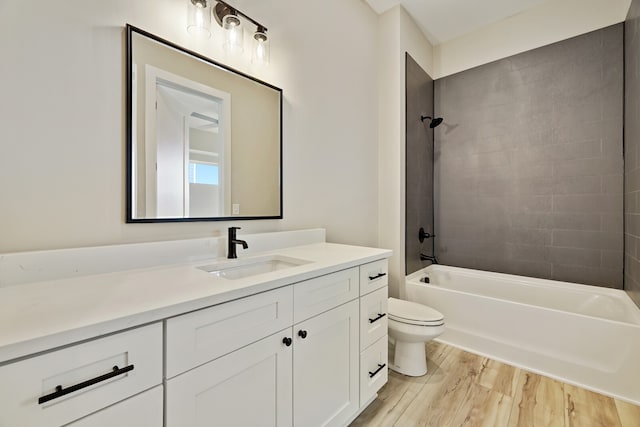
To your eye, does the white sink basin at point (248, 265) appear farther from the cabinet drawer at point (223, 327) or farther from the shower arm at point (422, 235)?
the shower arm at point (422, 235)

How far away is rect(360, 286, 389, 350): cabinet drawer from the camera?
4.57 feet

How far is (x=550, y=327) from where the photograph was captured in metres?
1.87

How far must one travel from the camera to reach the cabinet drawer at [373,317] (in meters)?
1.39

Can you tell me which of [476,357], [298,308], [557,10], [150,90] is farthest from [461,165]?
[150,90]

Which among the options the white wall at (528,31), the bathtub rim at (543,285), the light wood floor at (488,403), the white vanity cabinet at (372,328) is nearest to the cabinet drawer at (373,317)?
the white vanity cabinet at (372,328)

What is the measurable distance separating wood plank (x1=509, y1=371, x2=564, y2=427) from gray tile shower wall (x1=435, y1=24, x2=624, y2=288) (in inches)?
40.9

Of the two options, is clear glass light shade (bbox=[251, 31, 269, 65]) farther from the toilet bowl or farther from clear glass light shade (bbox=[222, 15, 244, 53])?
the toilet bowl

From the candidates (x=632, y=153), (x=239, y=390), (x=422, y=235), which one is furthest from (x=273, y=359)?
(x=632, y=153)

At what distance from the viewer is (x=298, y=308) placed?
1062 mm

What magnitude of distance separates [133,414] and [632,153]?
3039 mm

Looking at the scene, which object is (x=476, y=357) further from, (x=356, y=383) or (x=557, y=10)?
(x=557, y=10)

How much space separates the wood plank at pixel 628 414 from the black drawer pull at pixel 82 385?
2261 millimetres

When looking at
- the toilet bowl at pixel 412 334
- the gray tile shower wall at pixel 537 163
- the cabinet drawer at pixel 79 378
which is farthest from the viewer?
the gray tile shower wall at pixel 537 163

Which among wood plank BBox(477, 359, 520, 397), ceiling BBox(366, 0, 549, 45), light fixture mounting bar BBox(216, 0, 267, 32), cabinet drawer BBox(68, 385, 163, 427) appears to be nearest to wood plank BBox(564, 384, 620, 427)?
wood plank BBox(477, 359, 520, 397)
